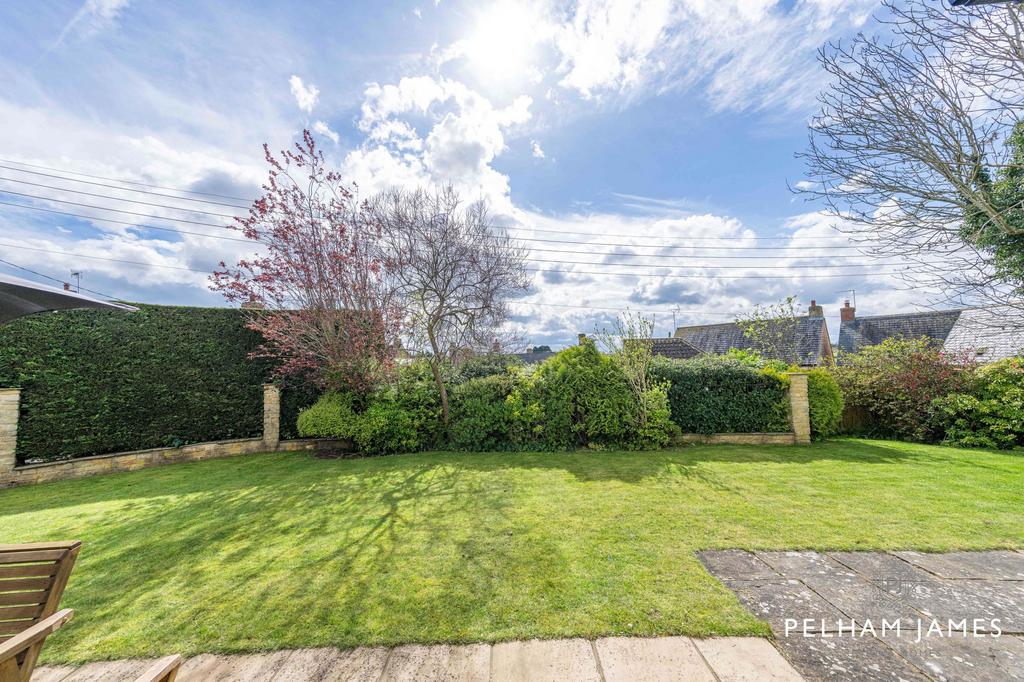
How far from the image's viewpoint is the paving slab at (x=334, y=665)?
2.07m

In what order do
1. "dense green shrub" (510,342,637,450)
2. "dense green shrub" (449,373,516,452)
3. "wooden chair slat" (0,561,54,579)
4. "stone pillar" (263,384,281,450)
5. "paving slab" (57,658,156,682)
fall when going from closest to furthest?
"wooden chair slat" (0,561,54,579) → "paving slab" (57,658,156,682) → "dense green shrub" (510,342,637,450) → "dense green shrub" (449,373,516,452) → "stone pillar" (263,384,281,450)

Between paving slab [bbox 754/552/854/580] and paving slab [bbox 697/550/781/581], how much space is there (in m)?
0.09

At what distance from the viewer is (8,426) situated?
6.50 metres

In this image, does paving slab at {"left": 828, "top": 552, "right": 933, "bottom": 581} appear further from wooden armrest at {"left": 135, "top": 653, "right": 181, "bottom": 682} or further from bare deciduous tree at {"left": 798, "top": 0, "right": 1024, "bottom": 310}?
wooden armrest at {"left": 135, "top": 653, "right": 181, "bottom": 682}

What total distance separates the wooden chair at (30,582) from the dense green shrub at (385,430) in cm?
627

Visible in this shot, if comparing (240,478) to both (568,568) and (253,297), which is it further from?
(568,568)

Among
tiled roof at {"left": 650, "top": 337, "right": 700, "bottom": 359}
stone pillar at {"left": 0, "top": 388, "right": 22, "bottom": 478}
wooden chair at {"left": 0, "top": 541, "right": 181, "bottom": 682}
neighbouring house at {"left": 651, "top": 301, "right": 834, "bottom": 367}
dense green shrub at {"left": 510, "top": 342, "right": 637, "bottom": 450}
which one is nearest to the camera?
wooden chair at {"left": 0, "top": 541, "right": 181, "bottom": 682}

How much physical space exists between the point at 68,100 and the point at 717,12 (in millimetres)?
11359

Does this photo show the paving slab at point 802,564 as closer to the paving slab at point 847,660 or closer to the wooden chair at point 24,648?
the paving slab at point 847,660

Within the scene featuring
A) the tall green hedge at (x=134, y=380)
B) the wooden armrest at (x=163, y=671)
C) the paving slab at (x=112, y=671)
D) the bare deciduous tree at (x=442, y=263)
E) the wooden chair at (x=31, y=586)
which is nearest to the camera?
the wooden armrest at (x=163, y=671)

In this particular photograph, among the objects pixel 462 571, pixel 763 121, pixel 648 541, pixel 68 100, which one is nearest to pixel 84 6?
pixel 68 100

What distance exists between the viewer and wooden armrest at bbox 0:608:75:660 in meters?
1.39

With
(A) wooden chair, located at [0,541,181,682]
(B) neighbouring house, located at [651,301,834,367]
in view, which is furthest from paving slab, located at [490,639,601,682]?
(B) neighbouring house, located at [651,301,834,367]

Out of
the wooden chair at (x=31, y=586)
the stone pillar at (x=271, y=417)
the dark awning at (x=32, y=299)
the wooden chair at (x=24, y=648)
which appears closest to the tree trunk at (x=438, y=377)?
the stone pillar at (x=271, y=417)
